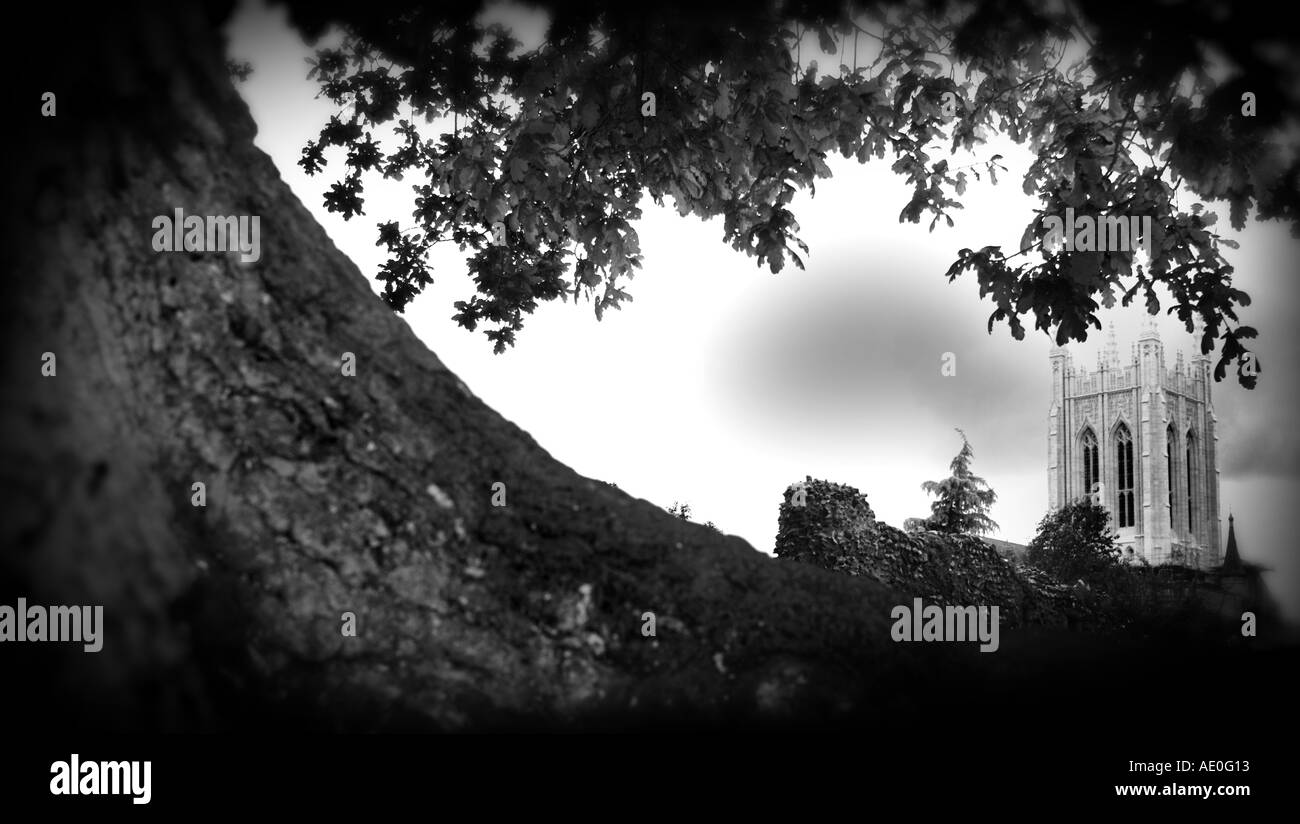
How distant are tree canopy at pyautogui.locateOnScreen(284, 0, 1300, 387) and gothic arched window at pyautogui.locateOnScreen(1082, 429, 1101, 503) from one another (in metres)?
97.7

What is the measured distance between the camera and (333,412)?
3234mm

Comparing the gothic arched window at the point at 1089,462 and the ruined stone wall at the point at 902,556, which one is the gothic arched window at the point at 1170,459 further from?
the ruined stone wall at the point at 902,556

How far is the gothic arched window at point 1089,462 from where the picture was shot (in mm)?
97375

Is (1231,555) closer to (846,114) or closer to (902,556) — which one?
(902,556)

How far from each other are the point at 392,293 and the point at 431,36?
398 cm

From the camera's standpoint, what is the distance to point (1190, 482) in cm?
9812

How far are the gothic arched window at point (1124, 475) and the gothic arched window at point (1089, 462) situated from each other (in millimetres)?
2012

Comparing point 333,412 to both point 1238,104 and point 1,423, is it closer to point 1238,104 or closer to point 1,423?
point 1,423

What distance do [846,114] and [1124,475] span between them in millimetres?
101176

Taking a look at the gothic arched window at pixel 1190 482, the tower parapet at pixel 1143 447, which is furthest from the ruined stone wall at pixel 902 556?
the gothic arched window at pixel 1190 482

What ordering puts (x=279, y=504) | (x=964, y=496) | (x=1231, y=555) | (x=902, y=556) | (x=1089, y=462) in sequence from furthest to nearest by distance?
(x=1089, y=462), (x=1231, y=555), (x=964, y=496), (x=902, y=556), (x=279, y=504)

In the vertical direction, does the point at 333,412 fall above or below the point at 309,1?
below

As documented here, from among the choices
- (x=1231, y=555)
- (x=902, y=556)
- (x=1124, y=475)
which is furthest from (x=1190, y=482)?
(x=902, y=556)
